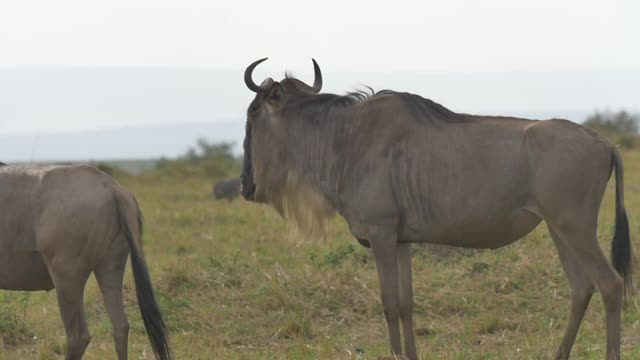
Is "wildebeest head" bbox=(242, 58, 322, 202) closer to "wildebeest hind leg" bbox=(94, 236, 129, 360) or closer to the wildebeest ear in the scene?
the wildebeest ear

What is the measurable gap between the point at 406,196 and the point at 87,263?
1959 mm

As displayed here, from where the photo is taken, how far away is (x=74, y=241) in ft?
19.9

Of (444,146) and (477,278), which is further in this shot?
(477,278)

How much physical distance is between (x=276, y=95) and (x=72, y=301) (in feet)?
6.45

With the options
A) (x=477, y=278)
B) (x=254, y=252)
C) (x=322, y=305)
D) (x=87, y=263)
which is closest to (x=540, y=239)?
(x=477, y=278)

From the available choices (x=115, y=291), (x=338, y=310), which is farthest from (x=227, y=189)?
(x=115, y=291)

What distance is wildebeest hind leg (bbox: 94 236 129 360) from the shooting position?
6.28 metres

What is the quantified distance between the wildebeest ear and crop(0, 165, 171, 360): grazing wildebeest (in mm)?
1336

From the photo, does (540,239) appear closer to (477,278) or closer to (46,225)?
(477,278)

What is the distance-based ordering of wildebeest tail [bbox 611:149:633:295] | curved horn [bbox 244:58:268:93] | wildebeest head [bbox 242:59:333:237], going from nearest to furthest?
wildebeest tail [bbox 611:149:633:295] → curved horn [bbox 244:58:268:93] → wildebeest head [bbox 242:59:333:237]

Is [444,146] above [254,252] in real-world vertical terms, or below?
above

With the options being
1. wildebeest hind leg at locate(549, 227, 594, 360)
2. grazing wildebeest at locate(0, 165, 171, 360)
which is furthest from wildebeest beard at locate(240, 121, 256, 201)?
wildebeest hind leg at locate(549, 227, 594, 360)

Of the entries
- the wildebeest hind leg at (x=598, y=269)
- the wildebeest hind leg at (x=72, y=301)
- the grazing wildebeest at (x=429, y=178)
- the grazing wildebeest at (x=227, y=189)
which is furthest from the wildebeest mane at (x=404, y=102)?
the grazing wildebeest at (x=227, y=189)

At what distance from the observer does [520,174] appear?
635cm
